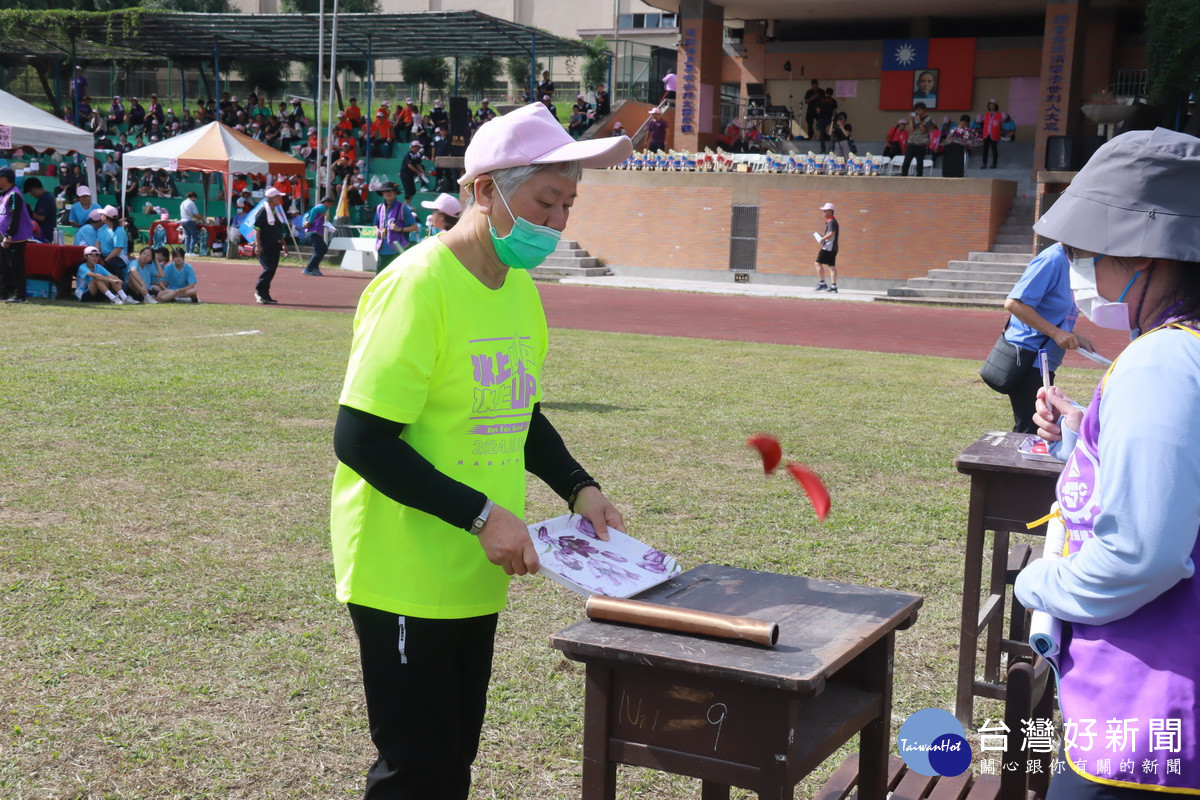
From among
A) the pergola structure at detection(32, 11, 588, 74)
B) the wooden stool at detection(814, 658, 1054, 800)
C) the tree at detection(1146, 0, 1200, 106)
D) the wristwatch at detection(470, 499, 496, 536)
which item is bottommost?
the wooden stool at detection(814, 658, 1054, 800)

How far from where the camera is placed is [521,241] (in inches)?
101

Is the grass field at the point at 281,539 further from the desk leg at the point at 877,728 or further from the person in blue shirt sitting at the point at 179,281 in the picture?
the person in blue shirt sitting at the point at 179,281

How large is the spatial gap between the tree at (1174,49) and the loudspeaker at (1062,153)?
7.13 ft

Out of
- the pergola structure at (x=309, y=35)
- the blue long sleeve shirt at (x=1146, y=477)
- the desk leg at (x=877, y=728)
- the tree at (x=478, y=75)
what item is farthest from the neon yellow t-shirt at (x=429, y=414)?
the tree at (x=478, y=75)

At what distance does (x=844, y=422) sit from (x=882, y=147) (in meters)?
30.6

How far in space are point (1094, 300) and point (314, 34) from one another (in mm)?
41907

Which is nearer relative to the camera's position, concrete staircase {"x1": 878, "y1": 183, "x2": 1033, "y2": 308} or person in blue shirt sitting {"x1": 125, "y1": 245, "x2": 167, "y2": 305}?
person in blue shirt sitting {"x1": 125, "y1": 245, "x2": 167, "y2": 305}

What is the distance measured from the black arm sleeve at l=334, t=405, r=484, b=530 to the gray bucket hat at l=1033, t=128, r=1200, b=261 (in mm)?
1260

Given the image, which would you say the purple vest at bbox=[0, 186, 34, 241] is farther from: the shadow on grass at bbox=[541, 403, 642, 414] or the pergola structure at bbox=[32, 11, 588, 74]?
the pergola structure at bbox=[32, 11, 588, 74]

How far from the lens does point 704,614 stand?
234cm

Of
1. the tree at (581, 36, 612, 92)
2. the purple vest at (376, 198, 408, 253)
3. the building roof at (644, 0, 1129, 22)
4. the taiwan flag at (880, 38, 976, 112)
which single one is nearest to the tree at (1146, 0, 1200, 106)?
the building roof at (644, 0, 1129, 22)

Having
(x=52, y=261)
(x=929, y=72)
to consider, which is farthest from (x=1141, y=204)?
(x=929, y=72)

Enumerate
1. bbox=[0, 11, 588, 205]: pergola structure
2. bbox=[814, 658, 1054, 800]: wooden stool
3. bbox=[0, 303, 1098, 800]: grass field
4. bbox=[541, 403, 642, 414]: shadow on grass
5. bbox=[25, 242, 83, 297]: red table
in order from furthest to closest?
bbox=[0, 11, 588, 205]: pergola structure → bbox=[25, 242, 83, 297]: red table → bbox=[541, 403, 642, 414]: shadow on grass → bbox=[0, 303, 1098, 800]: grass field → bbox=[814, 658, 1054, 800]: wooden stool

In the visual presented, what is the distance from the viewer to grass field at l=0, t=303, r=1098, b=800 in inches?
150
